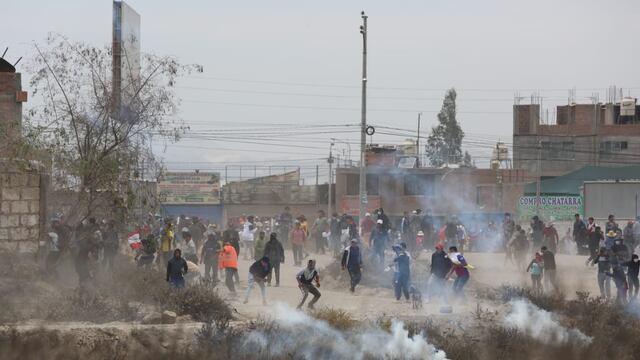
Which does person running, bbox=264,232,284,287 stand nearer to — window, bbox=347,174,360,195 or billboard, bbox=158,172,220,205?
window, bbox=347,174,360,195

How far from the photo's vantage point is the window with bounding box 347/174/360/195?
55.4 m

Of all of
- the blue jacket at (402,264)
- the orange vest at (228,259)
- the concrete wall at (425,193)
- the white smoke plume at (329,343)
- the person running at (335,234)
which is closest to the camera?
the white smoke plume at (329,343)

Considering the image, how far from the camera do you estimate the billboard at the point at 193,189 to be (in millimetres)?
57062

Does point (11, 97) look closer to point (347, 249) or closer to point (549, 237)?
point (347, 249)

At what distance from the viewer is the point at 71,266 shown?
22.6 metres

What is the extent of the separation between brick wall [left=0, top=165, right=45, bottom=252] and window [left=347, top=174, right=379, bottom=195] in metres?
33.6

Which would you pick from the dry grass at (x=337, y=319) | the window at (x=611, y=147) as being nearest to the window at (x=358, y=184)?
the window at (x=611, y=147)

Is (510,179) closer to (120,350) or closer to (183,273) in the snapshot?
(183,273)

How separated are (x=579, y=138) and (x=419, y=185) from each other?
57.3 feet

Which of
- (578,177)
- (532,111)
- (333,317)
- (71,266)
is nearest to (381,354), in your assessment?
(333,317)

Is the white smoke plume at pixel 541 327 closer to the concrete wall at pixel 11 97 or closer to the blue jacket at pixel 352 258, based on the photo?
the blue jacket at pixel 352 258

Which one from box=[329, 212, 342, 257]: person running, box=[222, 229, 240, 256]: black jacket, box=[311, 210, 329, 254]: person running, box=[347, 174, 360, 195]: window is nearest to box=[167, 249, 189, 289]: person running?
→ box=[222, 229, 240, 256]: black jacket

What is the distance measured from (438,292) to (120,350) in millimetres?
8658

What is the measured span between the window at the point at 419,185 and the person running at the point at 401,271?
103 ft
